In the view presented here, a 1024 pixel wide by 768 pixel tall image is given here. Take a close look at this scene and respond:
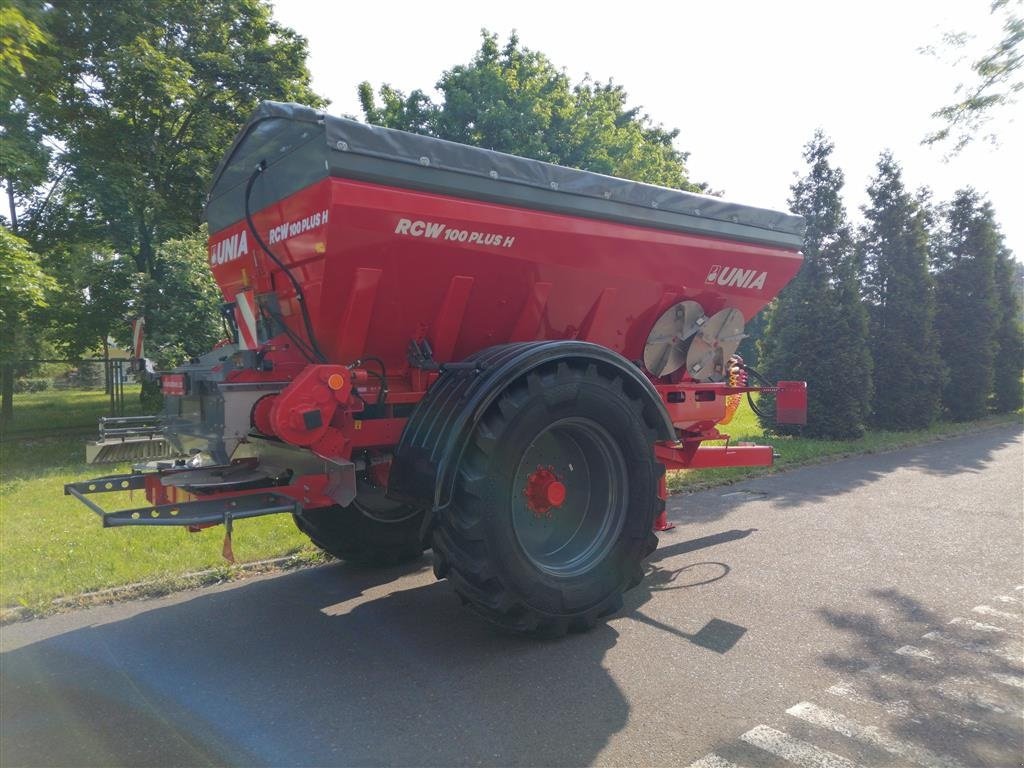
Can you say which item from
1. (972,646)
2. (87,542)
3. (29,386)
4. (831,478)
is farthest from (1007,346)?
(29,386)

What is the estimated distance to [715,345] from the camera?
5.98 meters

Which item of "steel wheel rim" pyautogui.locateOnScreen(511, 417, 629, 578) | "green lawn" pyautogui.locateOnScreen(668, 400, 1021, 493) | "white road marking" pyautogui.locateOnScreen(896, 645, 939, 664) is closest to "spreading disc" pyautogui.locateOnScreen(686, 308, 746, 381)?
"steel wheel rim" pyautogui.locateOnScreen(511, 417, 629, 578)

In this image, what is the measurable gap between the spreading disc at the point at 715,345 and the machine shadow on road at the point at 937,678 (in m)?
2.16

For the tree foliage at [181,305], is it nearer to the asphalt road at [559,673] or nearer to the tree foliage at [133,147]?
the tree foliage at [133,147]

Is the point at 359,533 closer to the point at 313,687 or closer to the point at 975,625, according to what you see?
the point at 313,687

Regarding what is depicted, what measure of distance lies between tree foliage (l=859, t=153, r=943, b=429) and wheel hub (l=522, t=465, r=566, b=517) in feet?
41.0

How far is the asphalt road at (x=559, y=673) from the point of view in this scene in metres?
3.02

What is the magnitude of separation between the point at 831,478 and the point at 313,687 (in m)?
7.84

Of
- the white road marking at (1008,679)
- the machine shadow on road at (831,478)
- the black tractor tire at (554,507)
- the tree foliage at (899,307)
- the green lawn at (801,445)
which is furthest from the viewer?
the tree foliage at (899,307)

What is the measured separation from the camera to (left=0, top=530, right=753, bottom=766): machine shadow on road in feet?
9.89

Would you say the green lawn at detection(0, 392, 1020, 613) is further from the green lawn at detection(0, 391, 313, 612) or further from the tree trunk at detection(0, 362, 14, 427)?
the tree trunk at detection(0, 362, 14, 427)

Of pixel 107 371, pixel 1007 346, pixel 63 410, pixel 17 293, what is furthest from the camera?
pixel 1007 346

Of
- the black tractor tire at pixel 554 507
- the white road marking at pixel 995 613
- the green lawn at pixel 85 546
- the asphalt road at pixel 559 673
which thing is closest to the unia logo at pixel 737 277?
the black tractor tire at pixel 554 507

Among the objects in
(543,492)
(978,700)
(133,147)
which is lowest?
(978,700)
